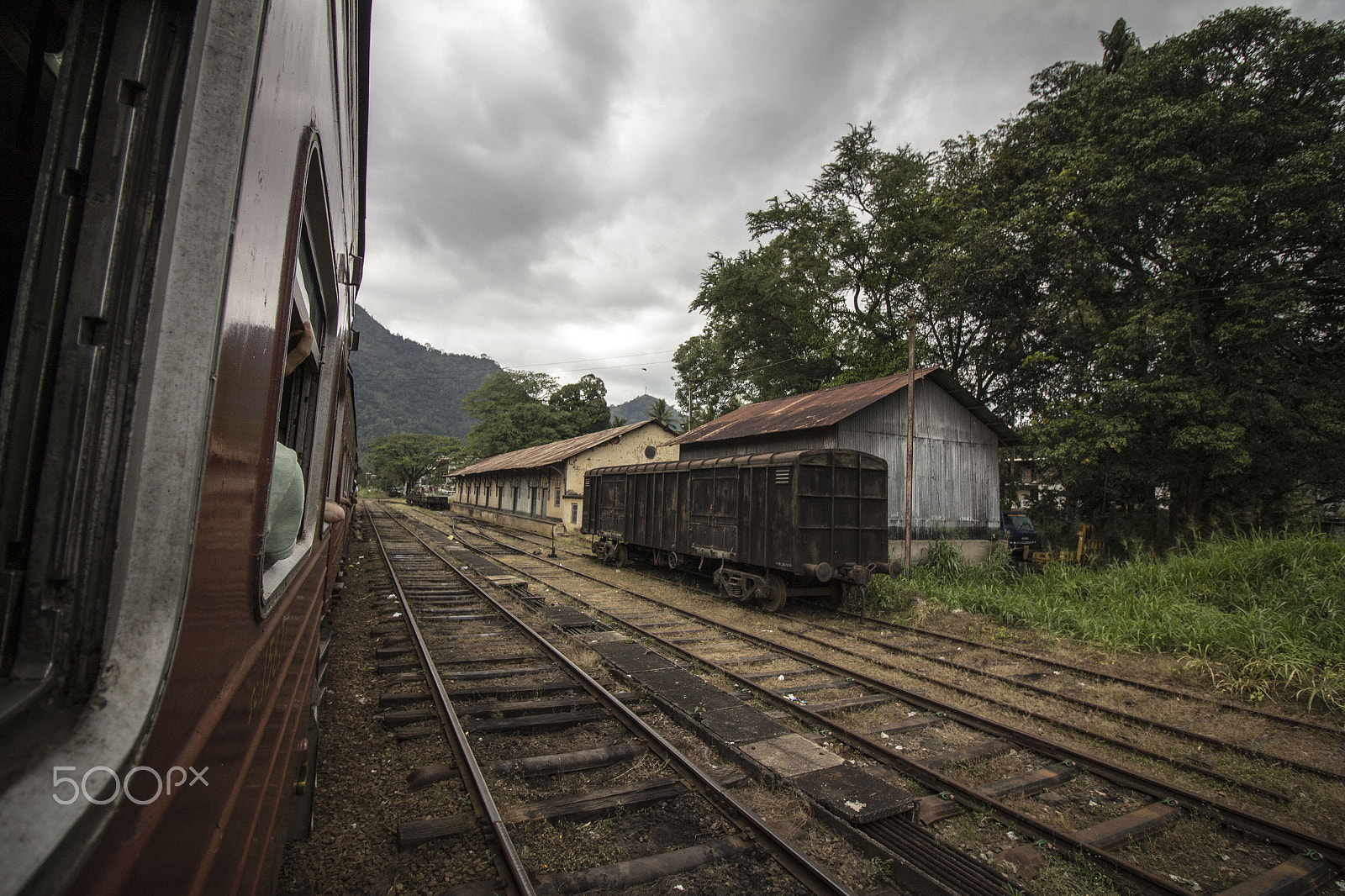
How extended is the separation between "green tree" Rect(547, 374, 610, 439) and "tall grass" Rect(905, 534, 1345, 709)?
3914 centimetres

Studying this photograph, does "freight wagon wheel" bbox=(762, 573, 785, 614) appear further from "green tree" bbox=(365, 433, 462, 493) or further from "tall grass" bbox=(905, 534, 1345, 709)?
"green tree" bbox=(365, 433, 462, 493)

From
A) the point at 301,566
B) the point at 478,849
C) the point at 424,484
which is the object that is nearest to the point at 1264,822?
the point at 478,849

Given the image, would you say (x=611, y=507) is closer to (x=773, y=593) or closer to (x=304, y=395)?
(x=773, y=593)

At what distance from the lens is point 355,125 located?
3908 mm

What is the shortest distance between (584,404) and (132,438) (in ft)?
168

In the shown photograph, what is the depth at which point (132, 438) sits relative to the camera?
0.85 m

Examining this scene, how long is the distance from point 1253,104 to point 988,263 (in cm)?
660

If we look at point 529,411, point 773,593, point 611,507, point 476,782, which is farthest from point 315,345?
point 529,411

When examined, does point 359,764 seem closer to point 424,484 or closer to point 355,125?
point 355,125

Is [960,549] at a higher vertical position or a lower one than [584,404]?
lower

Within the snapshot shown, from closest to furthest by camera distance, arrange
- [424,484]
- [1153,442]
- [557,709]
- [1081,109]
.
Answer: [557,709]
[1153,442]
[1081,109]
[424,484]

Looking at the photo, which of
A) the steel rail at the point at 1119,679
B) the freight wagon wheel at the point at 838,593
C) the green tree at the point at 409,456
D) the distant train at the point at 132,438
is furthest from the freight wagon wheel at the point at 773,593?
the green tree at the point at 409,456

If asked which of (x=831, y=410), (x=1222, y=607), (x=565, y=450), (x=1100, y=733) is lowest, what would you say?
(x=1100, y=733)

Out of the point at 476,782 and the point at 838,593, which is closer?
the point at 476,782
